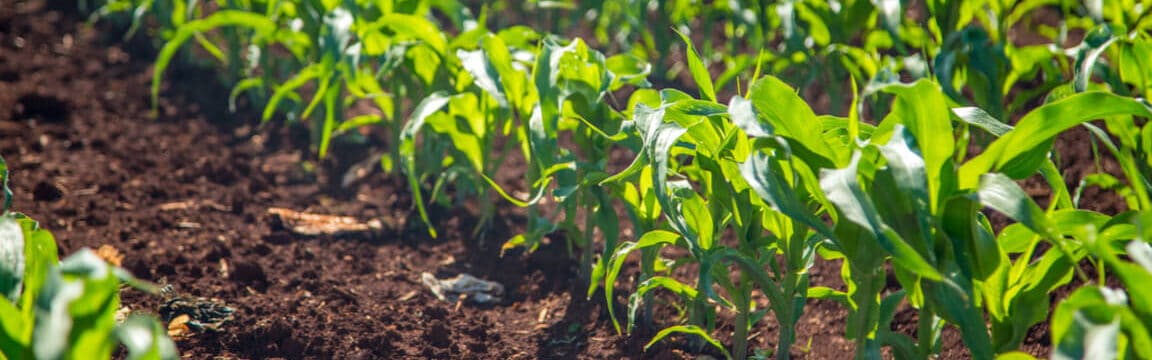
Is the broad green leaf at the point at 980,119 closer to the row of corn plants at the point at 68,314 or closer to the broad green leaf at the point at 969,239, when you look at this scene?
the broad green leaf at the point at 969,239

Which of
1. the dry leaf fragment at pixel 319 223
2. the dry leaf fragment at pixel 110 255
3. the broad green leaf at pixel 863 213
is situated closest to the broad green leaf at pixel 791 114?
the broad green leaf at pixel 863 213

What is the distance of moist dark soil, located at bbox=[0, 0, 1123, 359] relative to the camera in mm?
2387

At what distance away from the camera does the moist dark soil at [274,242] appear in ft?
7.83

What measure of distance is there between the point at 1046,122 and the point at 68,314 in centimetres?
142

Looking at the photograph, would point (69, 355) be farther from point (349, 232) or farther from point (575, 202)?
point (349, 232)

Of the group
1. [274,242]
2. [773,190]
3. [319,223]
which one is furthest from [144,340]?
[319,223]

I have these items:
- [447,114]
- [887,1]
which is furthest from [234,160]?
[887,1]

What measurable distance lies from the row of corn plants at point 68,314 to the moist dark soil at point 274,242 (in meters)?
0.79

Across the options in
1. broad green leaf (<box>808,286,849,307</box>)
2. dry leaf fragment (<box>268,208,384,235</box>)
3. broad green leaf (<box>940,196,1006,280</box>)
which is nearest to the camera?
broad green leaf (<box>940,196,1006,280</box>)

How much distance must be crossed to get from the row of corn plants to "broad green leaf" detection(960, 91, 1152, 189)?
125 centimetres

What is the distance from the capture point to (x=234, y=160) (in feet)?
12.0

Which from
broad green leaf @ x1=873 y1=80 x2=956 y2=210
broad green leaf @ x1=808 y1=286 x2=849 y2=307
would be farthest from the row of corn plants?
broad green leaf @ x1=808 y1=286 x2=849 y2=307

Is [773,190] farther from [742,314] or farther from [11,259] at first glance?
[11,259]

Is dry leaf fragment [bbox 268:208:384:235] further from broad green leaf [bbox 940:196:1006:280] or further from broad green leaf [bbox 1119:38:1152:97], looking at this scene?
broad green leaf [bbox 1119:38:1152:97]
